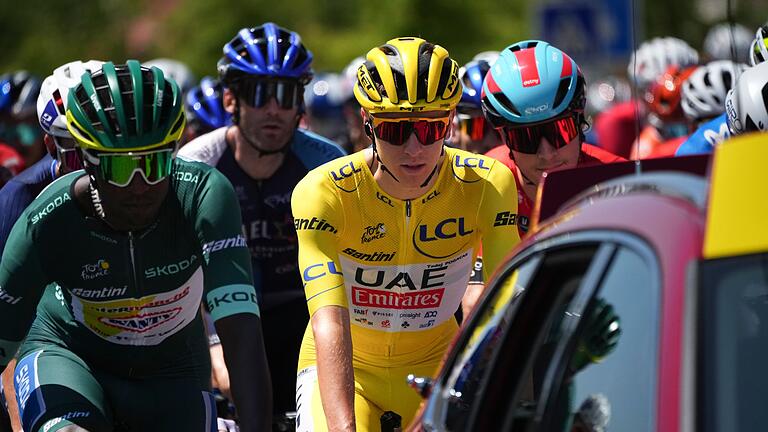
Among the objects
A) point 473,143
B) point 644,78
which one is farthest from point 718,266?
point 644,78

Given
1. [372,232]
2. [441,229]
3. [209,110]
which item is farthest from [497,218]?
[209,110]

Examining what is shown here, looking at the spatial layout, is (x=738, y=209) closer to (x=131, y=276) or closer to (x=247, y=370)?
(x=247, y=370)

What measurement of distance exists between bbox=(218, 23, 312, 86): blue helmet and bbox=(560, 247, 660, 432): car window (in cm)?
517

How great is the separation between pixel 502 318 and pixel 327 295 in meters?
1.45

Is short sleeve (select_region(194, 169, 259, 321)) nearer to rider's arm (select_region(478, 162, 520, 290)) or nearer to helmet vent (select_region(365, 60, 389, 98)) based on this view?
helmet vent (select_region(365, 60, 389, 98))

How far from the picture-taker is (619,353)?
2908mm

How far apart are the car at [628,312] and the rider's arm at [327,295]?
2.59 ft

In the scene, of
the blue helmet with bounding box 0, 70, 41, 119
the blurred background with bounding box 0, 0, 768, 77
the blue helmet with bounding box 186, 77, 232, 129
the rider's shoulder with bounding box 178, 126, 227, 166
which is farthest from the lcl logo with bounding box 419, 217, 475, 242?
the blurred background with bounding box 0, 0, 768, 77

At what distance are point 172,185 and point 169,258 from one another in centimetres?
29

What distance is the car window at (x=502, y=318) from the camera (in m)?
3.32

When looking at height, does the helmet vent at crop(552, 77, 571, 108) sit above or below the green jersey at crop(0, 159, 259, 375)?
above

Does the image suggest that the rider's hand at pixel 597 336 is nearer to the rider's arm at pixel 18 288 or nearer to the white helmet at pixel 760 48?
the rider's arm at pixel 18 288

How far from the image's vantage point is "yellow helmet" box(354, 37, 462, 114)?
5.30 metres

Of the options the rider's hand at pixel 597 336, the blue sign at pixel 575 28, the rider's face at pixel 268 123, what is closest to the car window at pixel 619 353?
the rider's hand at pixel 597 336
